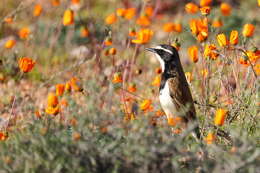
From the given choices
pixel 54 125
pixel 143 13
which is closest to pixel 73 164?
pixel 54 125

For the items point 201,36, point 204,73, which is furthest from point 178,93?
point 201,36

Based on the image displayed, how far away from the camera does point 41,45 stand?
9102 mm

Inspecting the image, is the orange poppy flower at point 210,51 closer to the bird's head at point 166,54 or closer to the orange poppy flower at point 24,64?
the bird's head at point 166,54

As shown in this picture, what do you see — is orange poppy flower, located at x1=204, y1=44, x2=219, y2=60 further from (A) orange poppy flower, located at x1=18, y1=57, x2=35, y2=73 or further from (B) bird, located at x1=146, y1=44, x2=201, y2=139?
(A) orange poppy flower, located at x1=18, y1=57, x2=35, y2=73

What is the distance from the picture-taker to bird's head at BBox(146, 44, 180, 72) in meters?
5.21

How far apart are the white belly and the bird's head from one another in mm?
194

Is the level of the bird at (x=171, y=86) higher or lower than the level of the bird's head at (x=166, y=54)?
lower

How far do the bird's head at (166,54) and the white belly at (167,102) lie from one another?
0.19 m

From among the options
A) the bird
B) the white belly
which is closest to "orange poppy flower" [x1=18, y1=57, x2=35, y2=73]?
the bird

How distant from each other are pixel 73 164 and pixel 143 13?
3877 mm

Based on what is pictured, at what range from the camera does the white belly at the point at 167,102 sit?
5.26 m

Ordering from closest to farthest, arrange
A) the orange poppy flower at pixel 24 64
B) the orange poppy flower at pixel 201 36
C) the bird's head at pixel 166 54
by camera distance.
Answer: the orange poppy flower at pixel 24 64 → the orange poppy flower at pixel 201 36 → the bird's head at pixel 166 54

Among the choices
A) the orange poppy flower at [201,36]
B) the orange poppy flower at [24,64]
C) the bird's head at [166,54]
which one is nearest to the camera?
the orange poppy flower at [24,64]

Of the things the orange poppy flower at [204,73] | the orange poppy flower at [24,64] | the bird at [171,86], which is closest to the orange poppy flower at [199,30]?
the orange poppy flower at [204,73]
